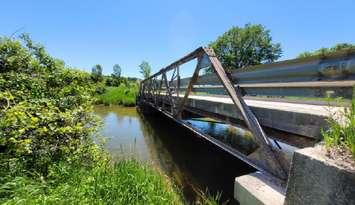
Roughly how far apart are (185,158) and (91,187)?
4.55 metres

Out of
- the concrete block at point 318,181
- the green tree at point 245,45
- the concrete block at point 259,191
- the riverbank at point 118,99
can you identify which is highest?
the green tree at point 245,45

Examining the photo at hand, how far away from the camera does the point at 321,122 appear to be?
2451 mm

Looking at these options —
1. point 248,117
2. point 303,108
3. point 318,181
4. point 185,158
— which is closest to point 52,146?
point 248,117

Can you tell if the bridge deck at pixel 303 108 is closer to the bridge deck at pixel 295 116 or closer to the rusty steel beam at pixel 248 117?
the bridge deck at pixel 295 116

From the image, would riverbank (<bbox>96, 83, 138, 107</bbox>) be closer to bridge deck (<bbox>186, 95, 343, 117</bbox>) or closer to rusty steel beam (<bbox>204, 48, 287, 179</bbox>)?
rusty steel beam (<bbox>204, 48, 287, 179</bbox>)

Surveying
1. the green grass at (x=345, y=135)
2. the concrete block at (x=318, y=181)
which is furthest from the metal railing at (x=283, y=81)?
the concrete block at (x=318, y=181)

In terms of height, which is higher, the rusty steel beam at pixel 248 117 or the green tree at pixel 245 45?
the green tree at pixel 245 45

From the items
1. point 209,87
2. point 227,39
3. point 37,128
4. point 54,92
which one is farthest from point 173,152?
point 227,39

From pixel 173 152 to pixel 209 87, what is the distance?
3.65 meters

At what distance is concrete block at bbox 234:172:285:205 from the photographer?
2.29m

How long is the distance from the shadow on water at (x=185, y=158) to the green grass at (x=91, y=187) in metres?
0.85

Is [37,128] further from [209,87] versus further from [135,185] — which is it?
[209,87]

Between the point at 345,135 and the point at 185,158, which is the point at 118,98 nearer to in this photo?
the point at 185,158

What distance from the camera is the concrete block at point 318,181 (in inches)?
60.0
